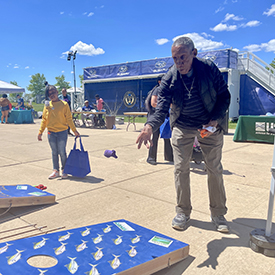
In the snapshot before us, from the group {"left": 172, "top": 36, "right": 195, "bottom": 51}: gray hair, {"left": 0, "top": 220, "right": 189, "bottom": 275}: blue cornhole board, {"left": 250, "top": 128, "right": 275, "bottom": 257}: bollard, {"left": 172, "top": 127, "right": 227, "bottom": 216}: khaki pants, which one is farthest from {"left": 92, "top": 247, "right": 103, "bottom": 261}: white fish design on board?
{"left": 172, "top": 36, "right": 195, "bottom": 51}: gray hair

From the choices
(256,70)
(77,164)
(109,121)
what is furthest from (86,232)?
(256,70)

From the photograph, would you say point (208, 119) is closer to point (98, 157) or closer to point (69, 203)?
point (69, 203)

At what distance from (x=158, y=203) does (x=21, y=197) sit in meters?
1.74

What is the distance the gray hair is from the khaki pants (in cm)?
85

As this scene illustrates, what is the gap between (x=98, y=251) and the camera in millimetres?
2207

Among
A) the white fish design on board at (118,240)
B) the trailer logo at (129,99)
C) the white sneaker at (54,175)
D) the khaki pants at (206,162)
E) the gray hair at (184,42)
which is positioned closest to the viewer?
the white fish design on board at (118,240)

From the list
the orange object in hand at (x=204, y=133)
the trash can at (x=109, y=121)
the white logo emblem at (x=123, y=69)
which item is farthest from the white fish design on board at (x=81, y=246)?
the white logo emblem at (x=123, y=69)

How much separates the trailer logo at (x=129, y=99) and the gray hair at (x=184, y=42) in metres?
19.1

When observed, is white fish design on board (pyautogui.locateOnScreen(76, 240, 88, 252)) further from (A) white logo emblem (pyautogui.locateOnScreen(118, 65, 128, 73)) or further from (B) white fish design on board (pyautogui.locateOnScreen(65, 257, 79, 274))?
(A) white logo emblem (pyautogui.locateOnScreen(118, 65, 128, 73))

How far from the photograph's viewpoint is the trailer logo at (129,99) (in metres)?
21.9

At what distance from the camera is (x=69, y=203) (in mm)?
3822

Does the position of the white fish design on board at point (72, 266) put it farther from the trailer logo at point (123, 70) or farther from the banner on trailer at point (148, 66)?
the trailer logo at point (123, 70)

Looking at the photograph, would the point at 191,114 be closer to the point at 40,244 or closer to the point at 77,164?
the point at 40,244

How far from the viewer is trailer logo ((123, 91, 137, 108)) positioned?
2191 cm
